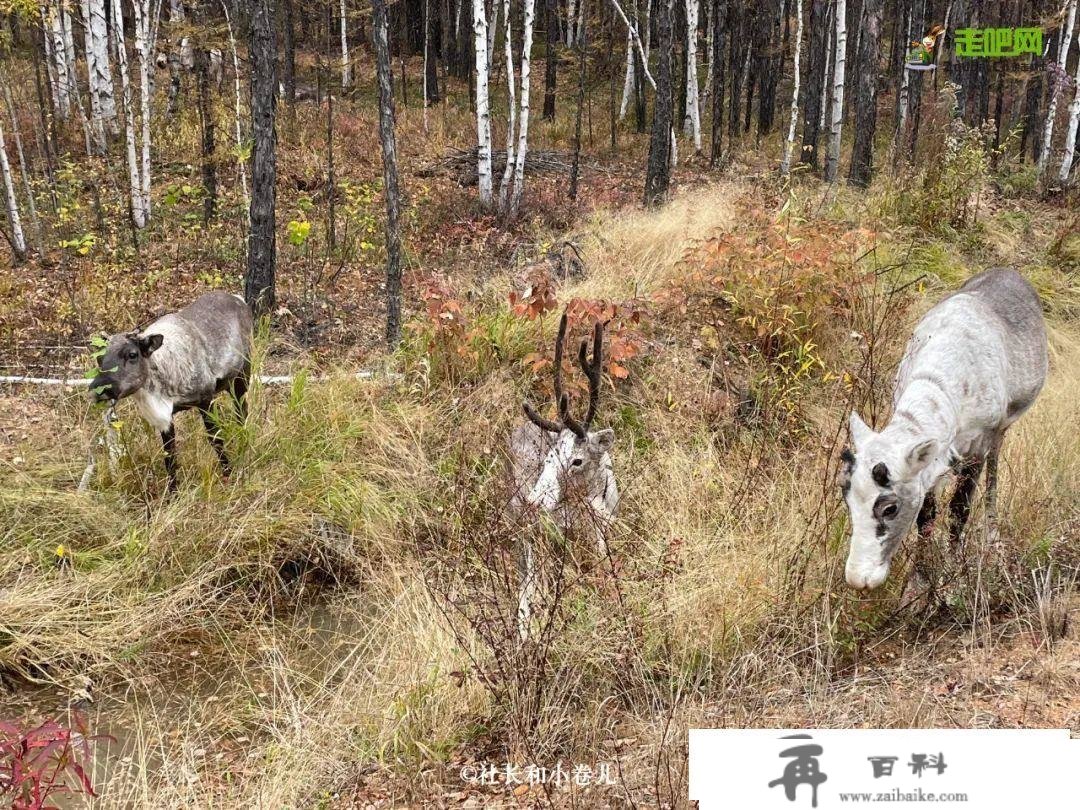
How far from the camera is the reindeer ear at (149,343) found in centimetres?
Answer: 537

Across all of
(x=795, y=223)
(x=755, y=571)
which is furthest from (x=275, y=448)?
(x=795, y=223)

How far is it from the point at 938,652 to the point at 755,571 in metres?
0.88

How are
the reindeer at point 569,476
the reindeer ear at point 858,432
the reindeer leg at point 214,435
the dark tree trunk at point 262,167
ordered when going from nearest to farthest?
the reindeer ear at point 858,432
the reindeer at point 569,476
the reindeer leg at point 214,435
the dark tree trunk at point 262,167

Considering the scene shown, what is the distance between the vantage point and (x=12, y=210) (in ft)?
33.9

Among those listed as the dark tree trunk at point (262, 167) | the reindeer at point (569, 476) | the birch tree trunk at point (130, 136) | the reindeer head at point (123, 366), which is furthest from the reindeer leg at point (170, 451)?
the birch tree trunk at point (130, 136)

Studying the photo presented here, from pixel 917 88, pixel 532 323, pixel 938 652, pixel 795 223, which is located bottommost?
pixel 938 652

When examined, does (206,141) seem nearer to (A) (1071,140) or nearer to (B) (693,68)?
(B) (693,68)

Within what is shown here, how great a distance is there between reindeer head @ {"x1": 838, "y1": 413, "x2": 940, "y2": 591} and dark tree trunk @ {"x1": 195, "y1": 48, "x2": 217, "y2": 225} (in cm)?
1074

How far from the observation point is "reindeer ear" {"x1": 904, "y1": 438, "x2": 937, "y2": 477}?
339cm

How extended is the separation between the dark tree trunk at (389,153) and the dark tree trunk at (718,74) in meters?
12.7

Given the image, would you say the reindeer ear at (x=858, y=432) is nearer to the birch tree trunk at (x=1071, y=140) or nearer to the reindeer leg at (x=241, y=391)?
the reindeer leg at (x=241, y=391)

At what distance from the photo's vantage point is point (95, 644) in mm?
4781

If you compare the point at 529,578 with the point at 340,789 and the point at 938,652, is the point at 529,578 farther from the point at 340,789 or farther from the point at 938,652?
the point at 938,652

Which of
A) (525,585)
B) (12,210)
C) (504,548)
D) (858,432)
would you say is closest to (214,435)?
(504,548)
